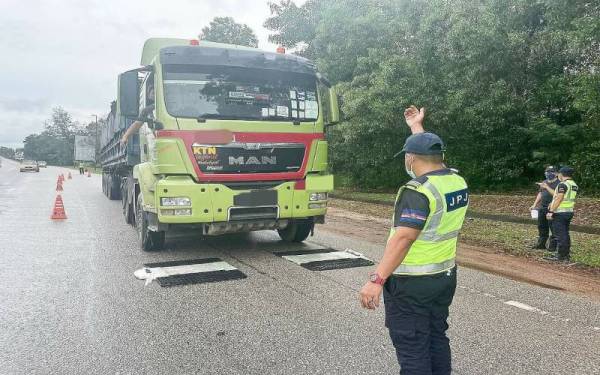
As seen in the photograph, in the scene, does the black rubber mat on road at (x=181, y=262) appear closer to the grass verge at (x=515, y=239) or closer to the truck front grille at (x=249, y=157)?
the truck front grille at (x=249, y=157)

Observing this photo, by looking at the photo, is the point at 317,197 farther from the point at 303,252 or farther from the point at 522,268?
the point at 522,268

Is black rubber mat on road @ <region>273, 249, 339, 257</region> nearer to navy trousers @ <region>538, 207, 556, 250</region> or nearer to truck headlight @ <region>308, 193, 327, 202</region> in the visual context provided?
truck headlight @ <region>308, 193, 327, 202</region>

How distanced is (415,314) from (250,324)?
2.15 metres

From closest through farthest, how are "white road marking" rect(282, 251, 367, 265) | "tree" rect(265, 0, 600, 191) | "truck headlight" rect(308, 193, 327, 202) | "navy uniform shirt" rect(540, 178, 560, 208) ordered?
1. "white road marking" rect(282, 251, 367, 265)
2. "truck headlight" rect(308, 193, 327, 202)
3. "navy uniform shirt" rect(540, 178, 560, 208)
4. "tree" rect(265, 0, 600, 191)

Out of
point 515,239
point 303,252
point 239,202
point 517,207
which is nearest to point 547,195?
point 515,239

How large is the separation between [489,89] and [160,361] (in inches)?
650

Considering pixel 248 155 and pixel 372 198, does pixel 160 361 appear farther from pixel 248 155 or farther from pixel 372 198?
pixel 372 198

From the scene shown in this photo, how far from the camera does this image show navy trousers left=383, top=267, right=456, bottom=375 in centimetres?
257

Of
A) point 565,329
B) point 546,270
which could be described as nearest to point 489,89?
point 546,270

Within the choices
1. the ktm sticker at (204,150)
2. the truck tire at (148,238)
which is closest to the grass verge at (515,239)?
the ktm sticker at (204,150)

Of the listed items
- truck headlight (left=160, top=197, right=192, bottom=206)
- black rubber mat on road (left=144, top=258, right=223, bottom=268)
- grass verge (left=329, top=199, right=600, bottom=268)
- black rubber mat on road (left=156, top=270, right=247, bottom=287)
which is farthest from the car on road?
black rubber mat on road (left=156, top=270, right=247, bottom=287)

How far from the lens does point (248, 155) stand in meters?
6.80

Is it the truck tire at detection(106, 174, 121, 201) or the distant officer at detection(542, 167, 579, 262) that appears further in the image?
the truck tire at detection(106, 174, 121, 201)

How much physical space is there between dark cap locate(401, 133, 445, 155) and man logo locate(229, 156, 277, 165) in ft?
14.2
